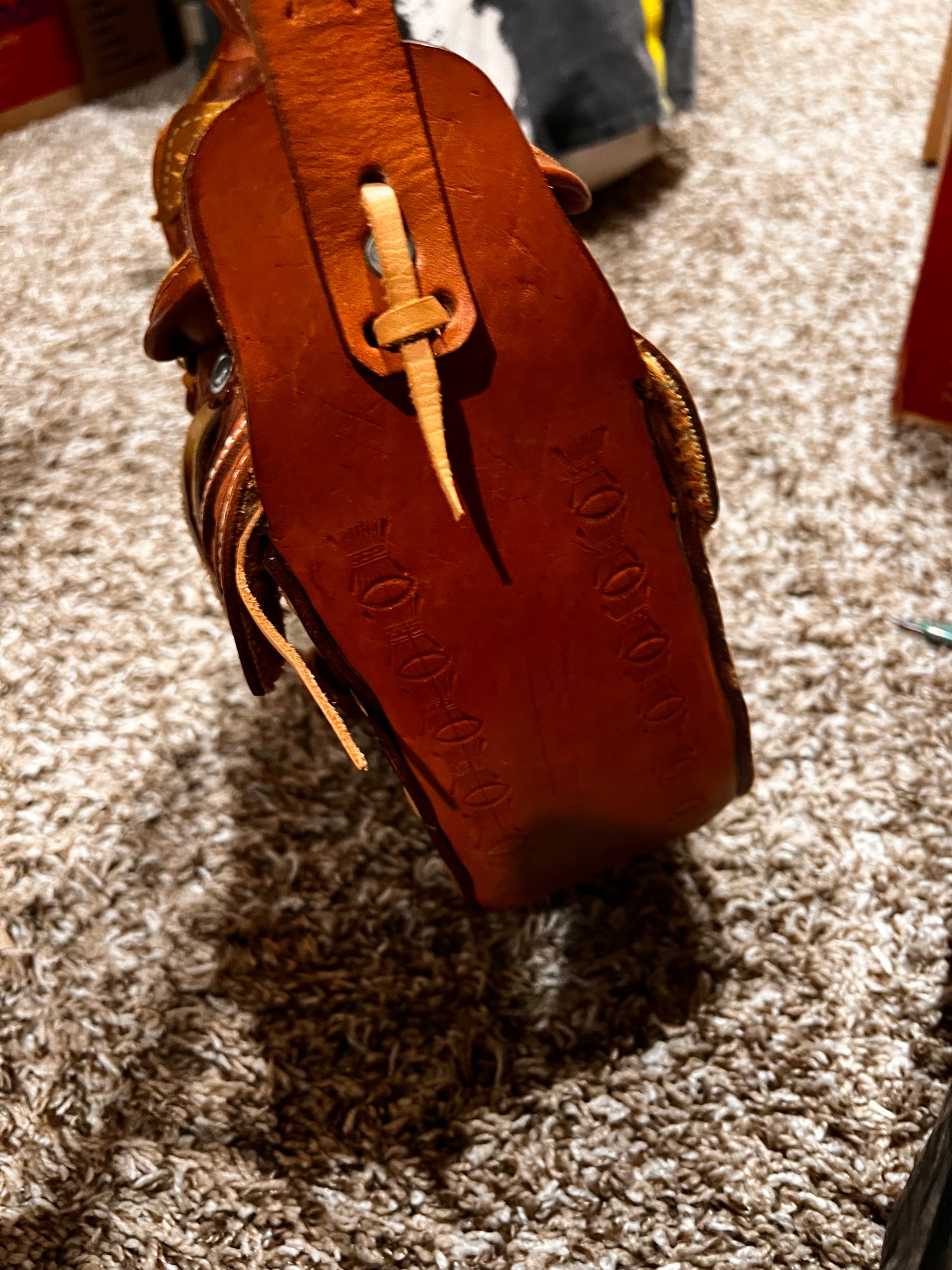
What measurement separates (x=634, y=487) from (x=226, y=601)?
24 cm

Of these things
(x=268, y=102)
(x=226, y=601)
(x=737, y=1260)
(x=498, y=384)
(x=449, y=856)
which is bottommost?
(x=737, y=1260)

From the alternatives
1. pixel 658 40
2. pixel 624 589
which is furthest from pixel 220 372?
pixel 658 40

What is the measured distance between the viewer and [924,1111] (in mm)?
662

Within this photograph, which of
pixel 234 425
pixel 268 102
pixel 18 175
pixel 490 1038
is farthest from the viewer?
pixel 18 175

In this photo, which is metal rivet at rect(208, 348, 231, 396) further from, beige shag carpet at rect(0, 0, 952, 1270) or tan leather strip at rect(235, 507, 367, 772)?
beige shag carpet at rect(0, 0, 952, 1270)

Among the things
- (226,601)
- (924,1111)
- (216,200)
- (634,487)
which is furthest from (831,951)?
(216,200)

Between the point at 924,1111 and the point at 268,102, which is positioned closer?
the point at 268,102

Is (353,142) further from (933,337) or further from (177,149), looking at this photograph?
(933,337)

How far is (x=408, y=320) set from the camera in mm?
482

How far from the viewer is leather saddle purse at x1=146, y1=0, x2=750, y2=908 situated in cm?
48

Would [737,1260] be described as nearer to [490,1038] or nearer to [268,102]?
[490,1038]

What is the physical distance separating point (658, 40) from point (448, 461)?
1.20 metres

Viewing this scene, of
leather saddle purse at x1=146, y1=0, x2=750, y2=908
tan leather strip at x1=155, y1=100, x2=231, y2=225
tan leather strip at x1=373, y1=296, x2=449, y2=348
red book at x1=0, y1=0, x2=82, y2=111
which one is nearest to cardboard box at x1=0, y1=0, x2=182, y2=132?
red book at x1=0, y1=0, x2=82, y2=111

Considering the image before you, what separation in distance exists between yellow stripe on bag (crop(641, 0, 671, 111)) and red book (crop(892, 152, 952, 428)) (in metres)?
0.52
